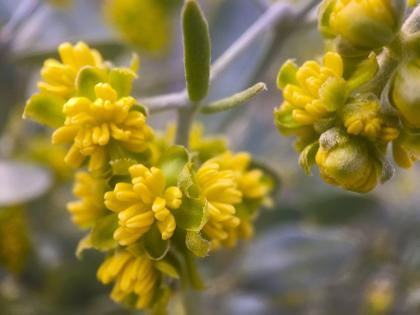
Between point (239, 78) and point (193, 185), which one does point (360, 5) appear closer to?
point (193, 185)

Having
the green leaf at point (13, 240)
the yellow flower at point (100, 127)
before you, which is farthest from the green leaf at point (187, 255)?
the green leaf at point (13, 240)

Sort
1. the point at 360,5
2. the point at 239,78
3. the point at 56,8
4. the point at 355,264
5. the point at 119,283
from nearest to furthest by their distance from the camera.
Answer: the point at 360,5 → the point at 119,283 → the point at 355,264 → the point at 239,78 → the point at 56,8

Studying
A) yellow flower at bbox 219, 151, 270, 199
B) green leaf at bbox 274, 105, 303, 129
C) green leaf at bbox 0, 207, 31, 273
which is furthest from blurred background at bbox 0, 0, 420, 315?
green leaf at bbox 274, 105, 303, 129

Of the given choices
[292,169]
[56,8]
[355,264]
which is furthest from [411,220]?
[56,8]

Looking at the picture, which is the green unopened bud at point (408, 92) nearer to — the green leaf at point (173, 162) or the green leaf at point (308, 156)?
the green leaf at point (308, 156)

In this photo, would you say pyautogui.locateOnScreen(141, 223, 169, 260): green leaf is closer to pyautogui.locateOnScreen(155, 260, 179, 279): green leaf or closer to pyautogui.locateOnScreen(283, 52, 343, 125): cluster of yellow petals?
pyautogui.locateOnScreen(155, 260, 179, 279): green leaf
